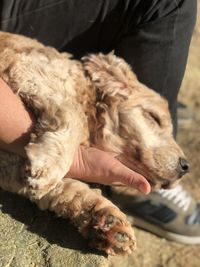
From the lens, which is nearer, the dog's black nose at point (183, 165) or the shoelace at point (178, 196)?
the dog's black nose at point (183, 165)

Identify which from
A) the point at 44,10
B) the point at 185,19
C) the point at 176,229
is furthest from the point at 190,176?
the point at 44,10

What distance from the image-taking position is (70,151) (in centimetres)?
237

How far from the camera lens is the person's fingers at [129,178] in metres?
2.54

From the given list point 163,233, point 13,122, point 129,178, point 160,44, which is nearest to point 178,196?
point 163,233

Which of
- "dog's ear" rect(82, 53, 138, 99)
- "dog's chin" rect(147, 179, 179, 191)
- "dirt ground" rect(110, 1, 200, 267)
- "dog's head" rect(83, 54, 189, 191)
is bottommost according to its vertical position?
"dirt ground" rect(110, 1, 200, 267)

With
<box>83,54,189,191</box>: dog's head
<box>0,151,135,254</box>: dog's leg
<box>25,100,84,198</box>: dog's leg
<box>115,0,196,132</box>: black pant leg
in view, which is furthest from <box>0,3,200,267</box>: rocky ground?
<box>115,0,196,132</box>: black pant leg

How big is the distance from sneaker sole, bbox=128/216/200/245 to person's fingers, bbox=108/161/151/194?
124cm

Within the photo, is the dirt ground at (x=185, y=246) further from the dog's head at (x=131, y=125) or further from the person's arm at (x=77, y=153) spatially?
the person's arm at (x=77, y=153)

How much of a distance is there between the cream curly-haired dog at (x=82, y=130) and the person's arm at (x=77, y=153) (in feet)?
0.16

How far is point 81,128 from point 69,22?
75cm

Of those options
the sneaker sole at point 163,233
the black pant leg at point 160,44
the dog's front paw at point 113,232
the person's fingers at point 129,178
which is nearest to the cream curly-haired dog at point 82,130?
the dog's front paw at point 113,232

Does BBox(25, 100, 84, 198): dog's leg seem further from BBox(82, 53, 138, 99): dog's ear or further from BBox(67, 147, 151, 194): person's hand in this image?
BBox(82, 53, 138, 99): dog's ear

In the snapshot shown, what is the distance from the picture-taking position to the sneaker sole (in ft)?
12.2

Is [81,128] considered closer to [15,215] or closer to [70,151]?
[70,151]
